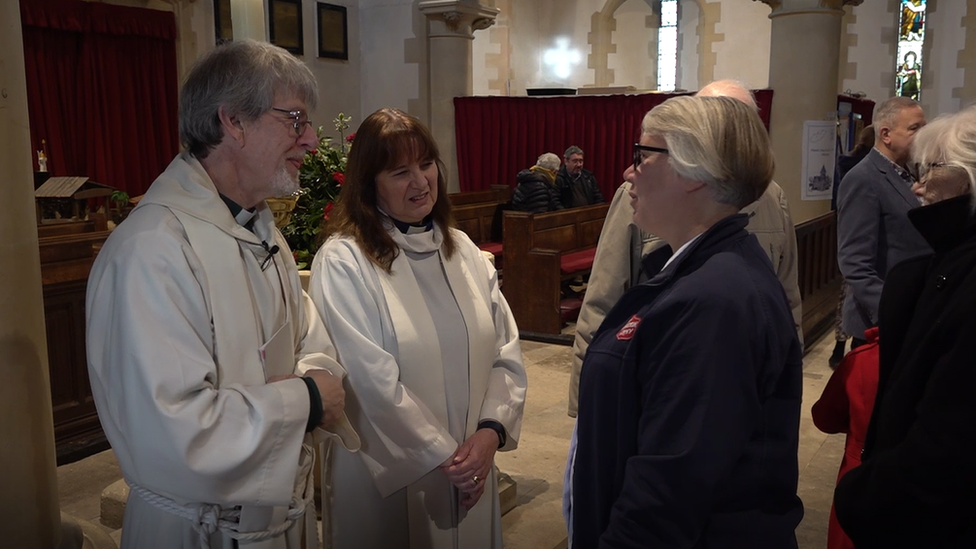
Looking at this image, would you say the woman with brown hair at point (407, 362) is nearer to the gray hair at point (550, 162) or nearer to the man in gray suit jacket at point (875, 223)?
the man in gray suit jacket at point (875, 223)

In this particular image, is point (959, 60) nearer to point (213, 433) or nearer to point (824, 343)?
point (824, 343)

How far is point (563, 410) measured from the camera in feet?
14.8

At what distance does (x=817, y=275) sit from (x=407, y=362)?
4975 millimetres

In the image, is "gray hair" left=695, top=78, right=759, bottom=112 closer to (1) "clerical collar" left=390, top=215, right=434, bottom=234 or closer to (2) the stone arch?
(1) "clerical collar" left=390, top=215, right=434, bottom=234

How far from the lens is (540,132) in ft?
31.7

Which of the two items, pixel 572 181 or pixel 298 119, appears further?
pixel 572 181

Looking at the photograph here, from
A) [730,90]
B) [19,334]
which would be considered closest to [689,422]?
[19,334]

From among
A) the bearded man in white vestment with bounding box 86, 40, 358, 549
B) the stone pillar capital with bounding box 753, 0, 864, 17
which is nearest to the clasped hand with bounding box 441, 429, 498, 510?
the bearded man in white vestment with bounding box 86, 40, 358, 549

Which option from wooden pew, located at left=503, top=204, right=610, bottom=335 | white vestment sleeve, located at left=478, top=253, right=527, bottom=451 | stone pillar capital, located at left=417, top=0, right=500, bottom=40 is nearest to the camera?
white vestment sleeve, located at left=478, top=253, right=527, bottom=451

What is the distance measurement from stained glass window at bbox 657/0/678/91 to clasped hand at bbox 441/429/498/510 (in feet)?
41.0

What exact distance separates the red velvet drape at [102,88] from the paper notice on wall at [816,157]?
19.8 ft

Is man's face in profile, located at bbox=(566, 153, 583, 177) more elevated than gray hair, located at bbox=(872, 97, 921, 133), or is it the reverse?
gray hair, located at bbox=(872, 97, 921, 133)

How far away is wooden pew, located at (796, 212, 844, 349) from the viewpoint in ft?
19.0

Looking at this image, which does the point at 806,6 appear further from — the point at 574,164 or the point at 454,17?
the point at 454,17
